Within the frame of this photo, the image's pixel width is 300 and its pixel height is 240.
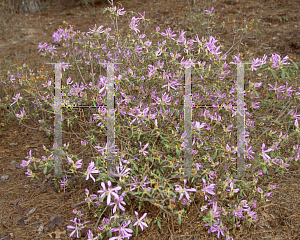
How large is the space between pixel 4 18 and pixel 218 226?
876 centimetres

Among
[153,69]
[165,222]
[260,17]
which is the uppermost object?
[260,17]

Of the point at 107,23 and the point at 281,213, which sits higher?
the point at 107,23

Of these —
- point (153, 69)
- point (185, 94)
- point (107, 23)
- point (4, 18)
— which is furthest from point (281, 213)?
point (4, 18)

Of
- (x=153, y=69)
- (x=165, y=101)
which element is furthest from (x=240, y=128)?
(x=153, y=69)

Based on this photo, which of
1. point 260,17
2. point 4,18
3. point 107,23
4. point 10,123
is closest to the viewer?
point 10,123

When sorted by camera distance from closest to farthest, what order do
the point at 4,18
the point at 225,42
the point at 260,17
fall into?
1. the point at 225,42
2. the point at 260,17
3. the point at 4,18

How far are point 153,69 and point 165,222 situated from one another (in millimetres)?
1339

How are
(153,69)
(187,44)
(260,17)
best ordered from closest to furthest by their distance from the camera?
(153,69) → (187,44) → (260,17)

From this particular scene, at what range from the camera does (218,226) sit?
202 centimetres

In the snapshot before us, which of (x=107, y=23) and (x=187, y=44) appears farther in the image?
(x=107, y=23)

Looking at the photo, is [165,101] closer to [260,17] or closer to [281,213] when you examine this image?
[281,213]

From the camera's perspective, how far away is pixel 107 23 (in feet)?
23.9

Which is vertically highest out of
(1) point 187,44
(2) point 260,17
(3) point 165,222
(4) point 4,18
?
(4) point 4,18

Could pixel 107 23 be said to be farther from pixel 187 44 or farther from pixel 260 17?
pixel 187 44
